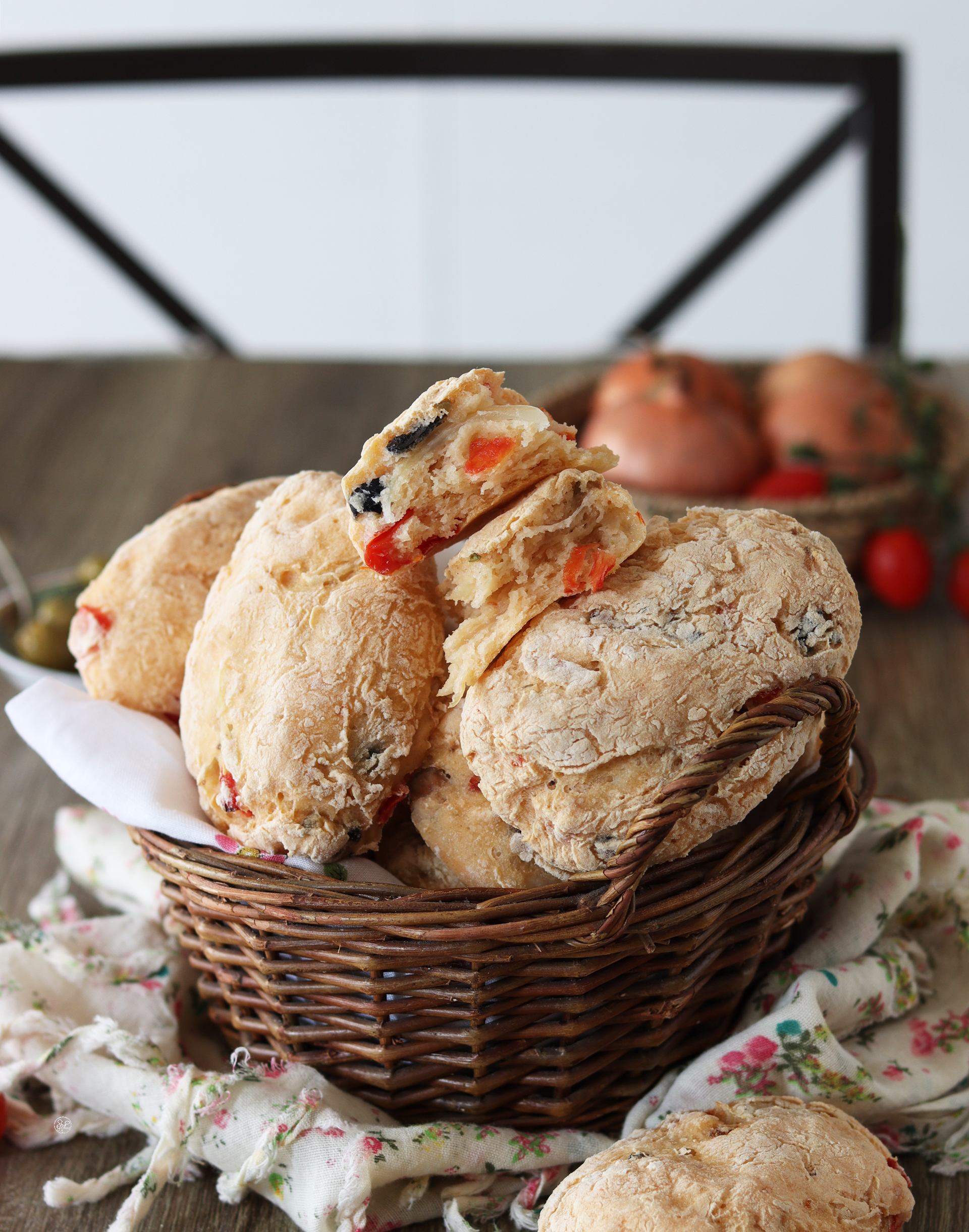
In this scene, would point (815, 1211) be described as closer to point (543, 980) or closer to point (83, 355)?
point (543, 980)

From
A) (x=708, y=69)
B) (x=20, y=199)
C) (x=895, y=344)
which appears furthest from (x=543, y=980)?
(x=20, y=199)

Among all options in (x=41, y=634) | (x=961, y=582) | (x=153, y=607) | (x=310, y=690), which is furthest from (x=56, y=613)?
(x=961, y=582)

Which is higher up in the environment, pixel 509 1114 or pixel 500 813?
pixel 500 813

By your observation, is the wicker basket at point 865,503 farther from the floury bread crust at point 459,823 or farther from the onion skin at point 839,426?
the floury bread crust at point 459,823

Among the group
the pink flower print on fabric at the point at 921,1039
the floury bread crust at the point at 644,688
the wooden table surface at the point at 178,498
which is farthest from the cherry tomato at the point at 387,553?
the pink flower print on fabric at the point at 921,1039

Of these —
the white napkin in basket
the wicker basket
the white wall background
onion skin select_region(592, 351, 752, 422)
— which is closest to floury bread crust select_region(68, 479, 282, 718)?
the white napkin in basket

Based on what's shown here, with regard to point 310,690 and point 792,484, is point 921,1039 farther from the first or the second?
point 792,484
